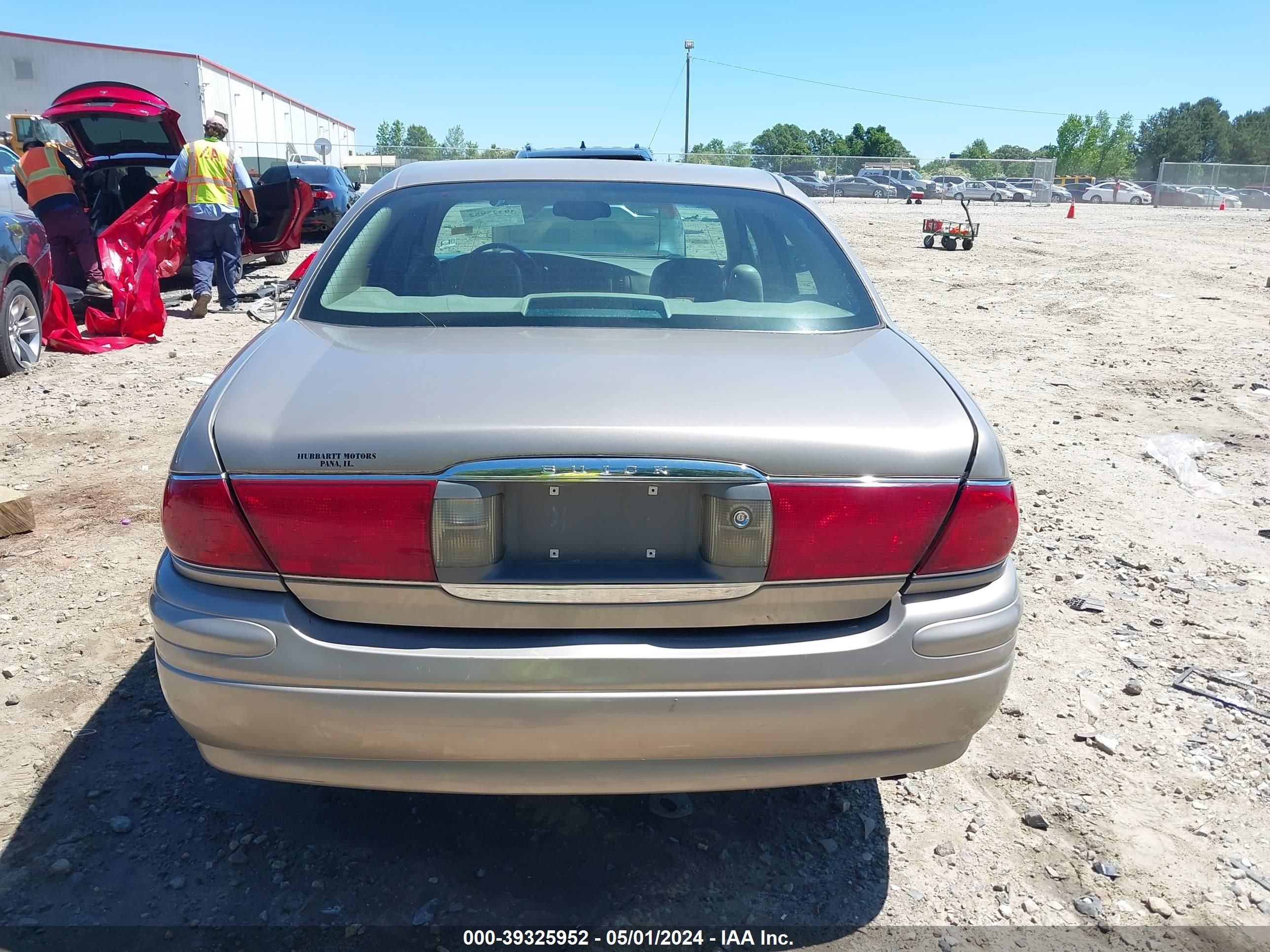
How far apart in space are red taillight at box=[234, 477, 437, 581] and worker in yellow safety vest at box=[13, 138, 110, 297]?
8664 mm

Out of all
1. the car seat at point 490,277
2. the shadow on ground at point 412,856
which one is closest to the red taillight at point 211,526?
the shadow on ground at point 412,856

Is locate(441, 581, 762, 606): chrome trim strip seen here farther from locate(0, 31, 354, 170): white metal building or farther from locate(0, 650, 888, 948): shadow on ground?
locate(0, 31, 354, 170): white metal building

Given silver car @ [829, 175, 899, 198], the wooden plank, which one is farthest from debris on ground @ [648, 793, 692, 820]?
silver car @ [829, 175, 899, 198]

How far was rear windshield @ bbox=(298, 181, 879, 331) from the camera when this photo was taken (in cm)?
264

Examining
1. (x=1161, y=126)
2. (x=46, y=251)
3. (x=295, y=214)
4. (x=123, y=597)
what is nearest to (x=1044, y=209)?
(x=295, y=214)

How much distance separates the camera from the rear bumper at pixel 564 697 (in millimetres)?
1897

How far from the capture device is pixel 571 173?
3.18 m

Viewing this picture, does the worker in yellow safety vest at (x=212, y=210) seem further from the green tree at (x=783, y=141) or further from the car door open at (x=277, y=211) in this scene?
the green tree at (x=783, y=141)

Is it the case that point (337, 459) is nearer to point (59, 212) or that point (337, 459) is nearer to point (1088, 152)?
point (59, 212)

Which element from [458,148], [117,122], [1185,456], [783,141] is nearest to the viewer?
[1185,456]

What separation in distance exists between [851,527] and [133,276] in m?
9.46

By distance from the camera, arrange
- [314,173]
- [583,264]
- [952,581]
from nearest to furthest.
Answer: [952,581] → [583,264] → [314,173]

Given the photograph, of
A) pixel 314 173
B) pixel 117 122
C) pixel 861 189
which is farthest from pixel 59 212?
pixel 861 189

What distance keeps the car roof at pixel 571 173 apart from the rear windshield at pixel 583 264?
0.04m
